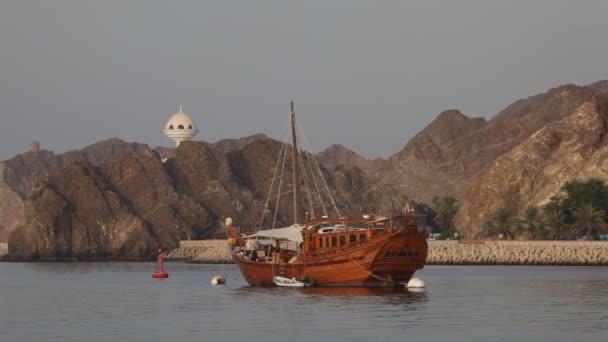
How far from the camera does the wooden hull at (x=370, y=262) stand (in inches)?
3172

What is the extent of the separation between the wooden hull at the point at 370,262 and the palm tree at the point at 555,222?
5916 cm

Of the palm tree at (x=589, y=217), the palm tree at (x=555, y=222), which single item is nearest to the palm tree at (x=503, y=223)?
the palm tree at (x=555, y=222)

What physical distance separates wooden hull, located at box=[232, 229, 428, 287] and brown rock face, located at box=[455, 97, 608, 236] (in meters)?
84.7

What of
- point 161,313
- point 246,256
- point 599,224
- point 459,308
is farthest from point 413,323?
point 599,224

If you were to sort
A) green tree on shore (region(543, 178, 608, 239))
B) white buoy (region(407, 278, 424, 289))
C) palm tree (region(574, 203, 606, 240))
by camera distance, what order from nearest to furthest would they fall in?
white buoy (region(407, 278, 424, 289))
palm tree (region(574, 203, 606, 240))
green tree on shore (region(543, 178, 608, 239))

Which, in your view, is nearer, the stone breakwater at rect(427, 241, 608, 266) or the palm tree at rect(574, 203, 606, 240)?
the stone breakwater at rect(427, 241, 608, 266)

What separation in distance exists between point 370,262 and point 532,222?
67.9 metres

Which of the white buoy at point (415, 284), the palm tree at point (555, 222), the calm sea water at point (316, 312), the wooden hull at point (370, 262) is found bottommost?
the calm sea water at point (316, 312)

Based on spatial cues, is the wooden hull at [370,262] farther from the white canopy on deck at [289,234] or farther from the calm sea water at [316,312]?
the white canopy on deck at [289,234]

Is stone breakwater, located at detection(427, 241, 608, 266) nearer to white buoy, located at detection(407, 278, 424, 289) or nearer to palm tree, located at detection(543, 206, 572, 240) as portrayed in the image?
palm tree, located at detection(543, 206, 572, 240)

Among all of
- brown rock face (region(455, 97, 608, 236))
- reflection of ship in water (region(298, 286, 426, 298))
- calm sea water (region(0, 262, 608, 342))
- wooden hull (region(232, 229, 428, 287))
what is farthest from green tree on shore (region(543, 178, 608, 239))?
reflection of ship in water (region(298, 286, 426, 298))

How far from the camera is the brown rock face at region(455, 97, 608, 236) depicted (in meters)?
171

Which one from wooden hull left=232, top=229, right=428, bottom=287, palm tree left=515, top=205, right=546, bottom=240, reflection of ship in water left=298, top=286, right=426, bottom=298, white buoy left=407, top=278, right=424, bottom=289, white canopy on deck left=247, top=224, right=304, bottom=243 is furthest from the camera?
palm tree left=515, top=205, right=546, bottom=240

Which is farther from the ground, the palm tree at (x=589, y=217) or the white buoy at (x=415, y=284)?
the palm tree at (x=589, y=217)
